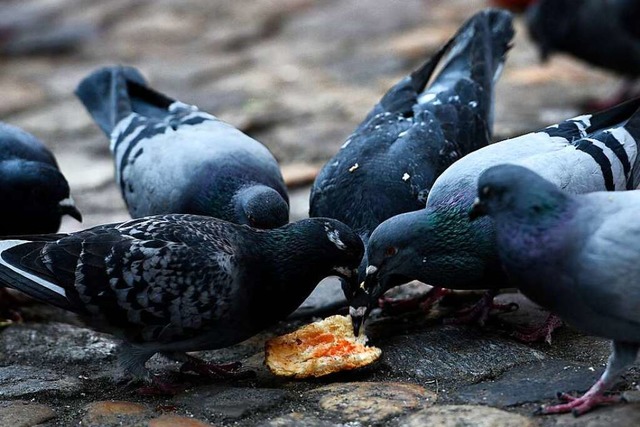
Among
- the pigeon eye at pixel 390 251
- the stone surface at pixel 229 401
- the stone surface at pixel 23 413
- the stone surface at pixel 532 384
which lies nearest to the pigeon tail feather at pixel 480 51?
the pigeon eye at pixel 390 251

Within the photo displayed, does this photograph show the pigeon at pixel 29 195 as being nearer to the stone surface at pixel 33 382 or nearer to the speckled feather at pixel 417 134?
the stone surface at pixel 33 382

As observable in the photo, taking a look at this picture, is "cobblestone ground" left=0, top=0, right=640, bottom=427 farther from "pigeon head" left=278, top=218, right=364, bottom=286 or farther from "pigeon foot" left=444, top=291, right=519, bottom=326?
"pigeon head" left=278, top=218, right=364, bottom=286

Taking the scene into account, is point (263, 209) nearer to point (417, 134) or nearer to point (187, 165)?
point (187, 165)

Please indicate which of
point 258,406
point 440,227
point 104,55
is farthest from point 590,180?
point 104,55

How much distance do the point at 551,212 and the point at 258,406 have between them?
1469 mm

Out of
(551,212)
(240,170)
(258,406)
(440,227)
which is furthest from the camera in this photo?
(240,170)

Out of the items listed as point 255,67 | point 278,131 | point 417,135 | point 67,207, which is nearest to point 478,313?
point 417,135

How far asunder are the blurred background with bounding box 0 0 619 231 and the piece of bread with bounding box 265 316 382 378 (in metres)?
1.84

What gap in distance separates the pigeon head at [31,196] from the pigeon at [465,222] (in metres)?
2.10

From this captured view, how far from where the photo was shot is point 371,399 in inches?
164

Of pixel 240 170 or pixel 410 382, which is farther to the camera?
pixel 240 170

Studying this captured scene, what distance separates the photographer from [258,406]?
13.8ft

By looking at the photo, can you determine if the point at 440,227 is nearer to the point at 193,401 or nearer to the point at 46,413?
the point at 193,401

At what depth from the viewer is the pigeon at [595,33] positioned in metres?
8.82
